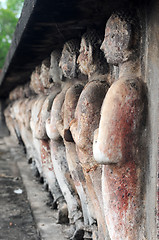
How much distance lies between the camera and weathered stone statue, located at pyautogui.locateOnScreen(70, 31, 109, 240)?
7.97ft

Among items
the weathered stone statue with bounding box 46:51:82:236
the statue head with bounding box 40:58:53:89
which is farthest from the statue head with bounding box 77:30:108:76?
the statue head with bounding box 40:58:53:89

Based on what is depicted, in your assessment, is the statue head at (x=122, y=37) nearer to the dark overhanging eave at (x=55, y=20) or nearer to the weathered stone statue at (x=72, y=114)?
the dark overhanging eave at (x=55, y=20)

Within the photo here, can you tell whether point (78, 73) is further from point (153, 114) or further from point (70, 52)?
point (153, 114)

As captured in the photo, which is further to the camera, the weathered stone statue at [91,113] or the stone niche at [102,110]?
the weathered stone statue at [91,113]

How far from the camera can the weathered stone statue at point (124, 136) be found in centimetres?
196

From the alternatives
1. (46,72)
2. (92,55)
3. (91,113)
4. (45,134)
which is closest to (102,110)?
(91,113)

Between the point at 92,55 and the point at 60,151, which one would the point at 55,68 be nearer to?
the point at 60,151

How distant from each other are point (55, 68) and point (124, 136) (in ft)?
6.04

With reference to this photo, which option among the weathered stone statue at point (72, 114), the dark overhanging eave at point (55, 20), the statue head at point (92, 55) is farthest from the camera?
the weathered stone statue at point (72, 114)

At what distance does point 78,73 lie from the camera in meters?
3.01

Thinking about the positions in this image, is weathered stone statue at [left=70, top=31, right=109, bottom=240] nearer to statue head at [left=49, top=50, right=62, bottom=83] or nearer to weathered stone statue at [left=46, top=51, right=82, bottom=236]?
weathered stone statue at [left=46, top=51, right=82, bottom=236]

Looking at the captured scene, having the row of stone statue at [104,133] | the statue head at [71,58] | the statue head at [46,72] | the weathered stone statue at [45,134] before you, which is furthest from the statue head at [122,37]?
the statue head at [46,72]

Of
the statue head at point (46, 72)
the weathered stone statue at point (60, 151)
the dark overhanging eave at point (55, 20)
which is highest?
the dark overhanging eave at point (55, 20)

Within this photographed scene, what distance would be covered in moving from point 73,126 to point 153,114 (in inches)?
32.4
